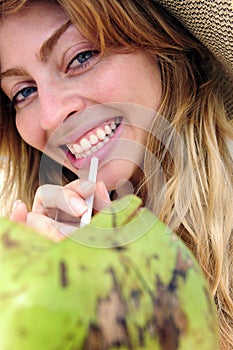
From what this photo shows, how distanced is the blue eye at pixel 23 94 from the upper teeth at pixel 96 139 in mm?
176

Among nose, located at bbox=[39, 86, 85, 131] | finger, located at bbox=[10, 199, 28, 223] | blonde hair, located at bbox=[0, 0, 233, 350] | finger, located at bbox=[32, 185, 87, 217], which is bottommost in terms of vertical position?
blonde hair, located at bbox=[0, 0, 233, 350]

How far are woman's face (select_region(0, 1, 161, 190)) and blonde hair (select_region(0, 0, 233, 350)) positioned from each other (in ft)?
0.09

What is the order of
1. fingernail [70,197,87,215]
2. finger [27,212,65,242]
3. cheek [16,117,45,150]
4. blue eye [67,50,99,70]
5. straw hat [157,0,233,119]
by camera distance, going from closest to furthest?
1. finger [27,212,65,242]
2. fingernail [70,197,87,215]
3. straw hat [157,0,233,119]
4. blue eye [67,50,99,70]
5. cheek [16,117,45,150]

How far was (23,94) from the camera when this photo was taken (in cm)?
123

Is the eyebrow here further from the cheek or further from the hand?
the hand

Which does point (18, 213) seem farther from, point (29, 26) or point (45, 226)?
point (29, 26)

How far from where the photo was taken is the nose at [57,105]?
1.06m

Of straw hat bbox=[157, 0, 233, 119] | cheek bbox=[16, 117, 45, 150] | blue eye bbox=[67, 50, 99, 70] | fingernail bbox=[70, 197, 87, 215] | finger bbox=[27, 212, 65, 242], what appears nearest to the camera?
finger bbox=[27, 212, 65, 242]

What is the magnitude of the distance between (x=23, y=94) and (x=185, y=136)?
0.34 meters

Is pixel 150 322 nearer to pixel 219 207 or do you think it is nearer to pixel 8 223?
pixel 8 223

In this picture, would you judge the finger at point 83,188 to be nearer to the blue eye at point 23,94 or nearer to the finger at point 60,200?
the finger at point 60,200

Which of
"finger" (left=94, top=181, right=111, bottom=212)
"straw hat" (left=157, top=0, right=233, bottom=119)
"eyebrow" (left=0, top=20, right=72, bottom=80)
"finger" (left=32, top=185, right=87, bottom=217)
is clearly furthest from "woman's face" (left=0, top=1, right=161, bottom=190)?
"finger" (left=94, top=181, right=111, bottom=212)

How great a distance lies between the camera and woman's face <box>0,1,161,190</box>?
1072mm

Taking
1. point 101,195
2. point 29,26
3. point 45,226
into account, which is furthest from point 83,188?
point 29,26
